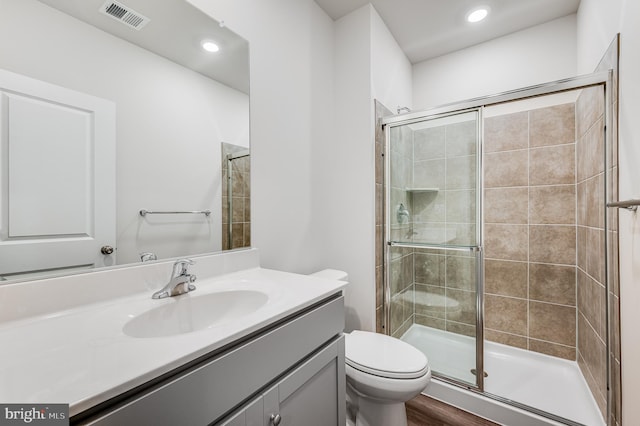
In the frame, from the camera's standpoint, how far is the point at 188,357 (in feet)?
1.77

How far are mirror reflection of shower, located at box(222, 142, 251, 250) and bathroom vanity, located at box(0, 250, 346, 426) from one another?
133 millimetres

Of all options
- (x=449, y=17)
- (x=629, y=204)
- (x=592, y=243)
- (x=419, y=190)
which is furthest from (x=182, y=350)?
(x=449, y=17)

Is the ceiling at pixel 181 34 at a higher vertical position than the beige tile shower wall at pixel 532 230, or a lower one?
higher

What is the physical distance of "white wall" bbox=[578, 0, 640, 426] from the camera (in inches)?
40.6

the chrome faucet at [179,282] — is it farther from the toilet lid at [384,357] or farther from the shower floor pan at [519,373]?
the shower floor pan at [519,373]

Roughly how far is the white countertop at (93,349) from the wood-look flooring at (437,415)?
1.22 m

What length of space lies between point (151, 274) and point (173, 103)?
67 cm

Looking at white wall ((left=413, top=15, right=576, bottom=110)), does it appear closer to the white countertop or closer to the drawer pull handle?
the white countertop

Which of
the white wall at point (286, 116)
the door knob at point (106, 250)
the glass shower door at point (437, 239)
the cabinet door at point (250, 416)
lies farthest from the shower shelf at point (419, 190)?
the door knob at point (106, 250)

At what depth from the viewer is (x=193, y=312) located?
937mm

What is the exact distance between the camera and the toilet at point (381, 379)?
1201mm

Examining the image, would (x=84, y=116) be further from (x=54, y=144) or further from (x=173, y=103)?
(x=173, y=103)

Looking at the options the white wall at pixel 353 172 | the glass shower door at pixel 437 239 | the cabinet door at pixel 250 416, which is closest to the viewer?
the cabinet door at pixel 250 416

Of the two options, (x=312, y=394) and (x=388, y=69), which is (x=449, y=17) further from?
(x=312, y=394)
